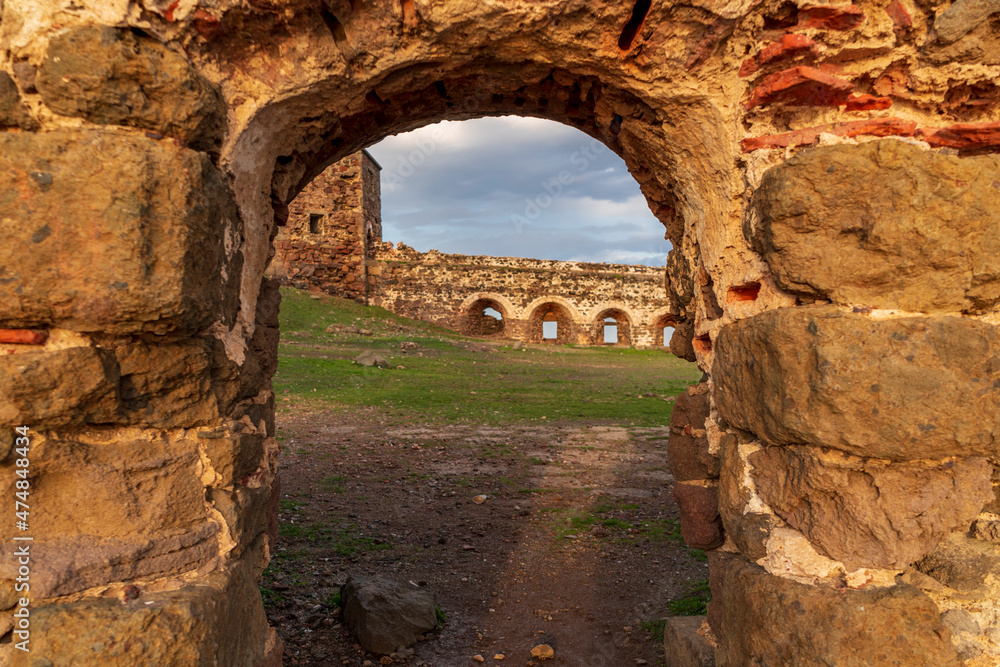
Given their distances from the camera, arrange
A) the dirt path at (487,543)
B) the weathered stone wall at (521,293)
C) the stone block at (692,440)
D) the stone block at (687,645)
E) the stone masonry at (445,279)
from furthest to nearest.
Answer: the weathered stone wall at (521,293) → the stone masonry at (445,279) → the dirt path at (487,543) → the stone block at (692,440) → the stone block at (687,645)

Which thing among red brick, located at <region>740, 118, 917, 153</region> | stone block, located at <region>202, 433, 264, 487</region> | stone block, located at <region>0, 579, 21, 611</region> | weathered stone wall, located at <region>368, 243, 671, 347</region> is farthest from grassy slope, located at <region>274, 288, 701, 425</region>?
red brick, located at <region>740, 118, 917, 153</region>

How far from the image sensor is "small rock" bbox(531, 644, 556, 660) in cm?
305

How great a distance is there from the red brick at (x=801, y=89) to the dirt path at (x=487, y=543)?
2734mm

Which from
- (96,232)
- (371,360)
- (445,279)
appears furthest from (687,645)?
(445,279)

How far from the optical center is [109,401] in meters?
1.62

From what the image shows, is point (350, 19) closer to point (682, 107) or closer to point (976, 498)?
point (682, 107)

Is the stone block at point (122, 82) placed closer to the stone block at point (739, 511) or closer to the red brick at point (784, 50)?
the red brick at point (784, 50)

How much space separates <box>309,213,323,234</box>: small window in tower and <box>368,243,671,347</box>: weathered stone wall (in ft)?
7.40

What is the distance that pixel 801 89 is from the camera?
1.91 metres

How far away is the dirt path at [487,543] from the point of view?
10.6ft

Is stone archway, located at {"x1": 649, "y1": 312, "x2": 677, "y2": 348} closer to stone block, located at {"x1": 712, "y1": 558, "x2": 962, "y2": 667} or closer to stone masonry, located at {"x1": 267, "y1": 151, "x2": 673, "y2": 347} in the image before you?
stone masonry, located at {"x1": 267, "y1": 151, "x2": 673, "y2": 347}

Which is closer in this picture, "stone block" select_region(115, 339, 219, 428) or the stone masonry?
"stone block" select_region(115, 339, 219, 428)

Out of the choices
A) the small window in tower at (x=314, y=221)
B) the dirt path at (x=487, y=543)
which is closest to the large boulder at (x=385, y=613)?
the dirt path at (x=487, y=543)

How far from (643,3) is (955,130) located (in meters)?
1.09
